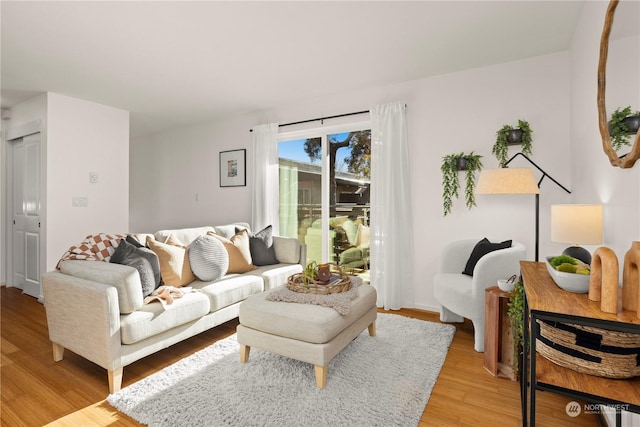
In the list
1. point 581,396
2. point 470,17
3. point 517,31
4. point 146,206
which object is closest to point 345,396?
point 581,396

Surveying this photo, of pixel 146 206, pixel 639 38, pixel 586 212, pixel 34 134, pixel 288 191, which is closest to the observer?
pixel 639 38

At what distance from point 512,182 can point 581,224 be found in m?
0.95

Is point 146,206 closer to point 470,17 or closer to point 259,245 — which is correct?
point 259,245

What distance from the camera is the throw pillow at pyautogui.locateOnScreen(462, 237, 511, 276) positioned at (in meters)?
2.87

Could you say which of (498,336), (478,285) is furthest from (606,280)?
(478,285)

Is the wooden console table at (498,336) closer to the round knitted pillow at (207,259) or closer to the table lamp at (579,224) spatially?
the table lamp at (579,224)

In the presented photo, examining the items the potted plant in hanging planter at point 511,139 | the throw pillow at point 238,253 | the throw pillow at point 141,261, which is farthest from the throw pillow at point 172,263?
the potted plant in hanging planter at point 511,139

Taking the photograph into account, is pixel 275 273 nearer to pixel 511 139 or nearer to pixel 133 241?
pixel 133 241

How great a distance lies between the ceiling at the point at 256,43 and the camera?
2303 mm

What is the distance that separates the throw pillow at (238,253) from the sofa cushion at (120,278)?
1.10 meters

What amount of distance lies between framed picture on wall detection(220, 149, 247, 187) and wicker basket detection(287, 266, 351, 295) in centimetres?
277

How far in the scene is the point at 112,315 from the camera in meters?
1.96

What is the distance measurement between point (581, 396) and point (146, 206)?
22.2ft

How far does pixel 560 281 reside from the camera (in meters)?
1.35
